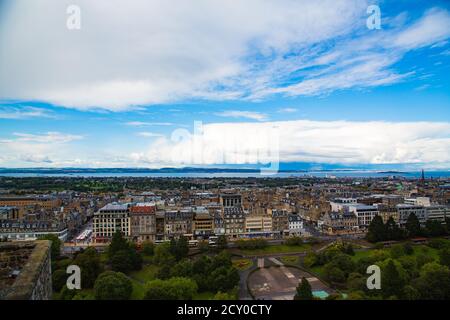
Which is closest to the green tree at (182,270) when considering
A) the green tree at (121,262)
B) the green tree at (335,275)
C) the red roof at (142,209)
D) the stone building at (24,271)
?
the green tree at (121,262)

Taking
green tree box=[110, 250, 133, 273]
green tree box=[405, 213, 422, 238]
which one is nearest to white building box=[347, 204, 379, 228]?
green tree box=[405, 213, 422, 238]

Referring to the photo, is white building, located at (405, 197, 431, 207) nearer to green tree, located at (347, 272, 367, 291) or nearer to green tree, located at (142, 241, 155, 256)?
green tree, located at (347, 272, 367, 291)

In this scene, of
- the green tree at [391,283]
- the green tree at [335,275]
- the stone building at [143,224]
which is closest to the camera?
the green tree at [391,283]

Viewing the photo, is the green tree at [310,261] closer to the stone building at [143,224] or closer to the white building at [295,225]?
the white building at [295,225]
